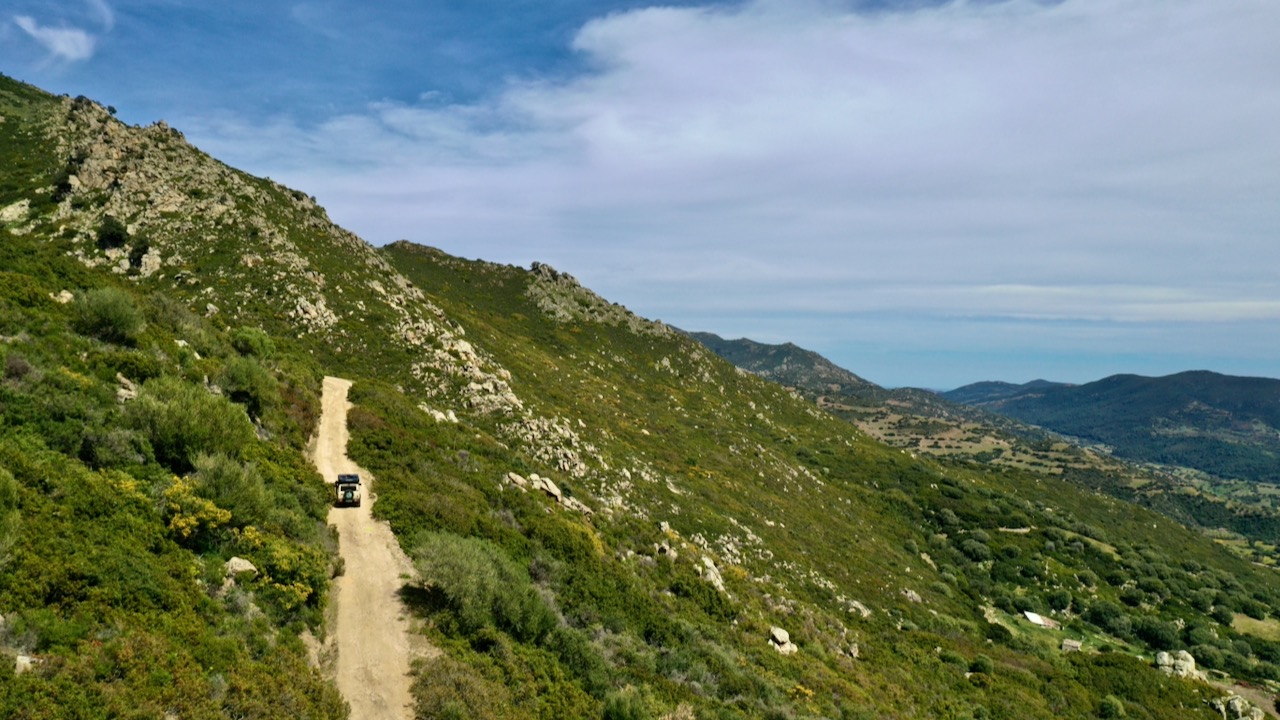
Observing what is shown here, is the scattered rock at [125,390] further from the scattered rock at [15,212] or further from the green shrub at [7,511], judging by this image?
the scattered rock at [15,212]

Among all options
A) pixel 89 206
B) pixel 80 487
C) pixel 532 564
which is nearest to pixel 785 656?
pixel 532 564

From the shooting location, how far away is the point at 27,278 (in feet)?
73.7

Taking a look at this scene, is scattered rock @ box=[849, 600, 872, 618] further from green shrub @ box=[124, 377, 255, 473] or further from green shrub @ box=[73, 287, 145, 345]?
green shrub @ box=[73, 287, 145, 345]

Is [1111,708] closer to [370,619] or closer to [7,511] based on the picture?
[370,619]

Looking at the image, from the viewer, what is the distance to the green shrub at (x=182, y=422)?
17.7m

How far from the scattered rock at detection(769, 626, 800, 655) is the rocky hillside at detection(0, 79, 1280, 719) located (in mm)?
221

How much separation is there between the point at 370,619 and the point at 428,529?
5.62m

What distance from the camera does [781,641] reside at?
28828mm

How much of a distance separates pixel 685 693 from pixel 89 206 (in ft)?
Answer: 232

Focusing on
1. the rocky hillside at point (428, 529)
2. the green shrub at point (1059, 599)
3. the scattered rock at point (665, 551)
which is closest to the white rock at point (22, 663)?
the rocky hillside at point (428, 529)

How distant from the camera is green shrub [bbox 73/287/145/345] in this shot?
21812mm

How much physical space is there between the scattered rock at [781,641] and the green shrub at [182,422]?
26786mm

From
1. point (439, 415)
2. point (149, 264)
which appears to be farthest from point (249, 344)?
point (149, 264)

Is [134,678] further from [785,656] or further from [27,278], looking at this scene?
[785,656]
